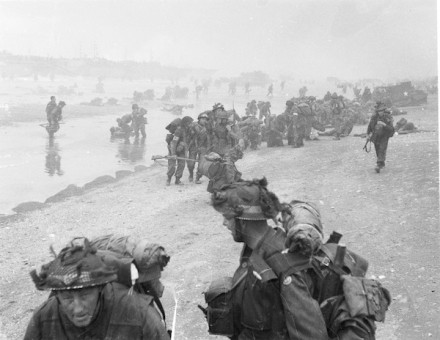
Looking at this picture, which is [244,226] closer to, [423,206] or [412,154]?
[423,206]

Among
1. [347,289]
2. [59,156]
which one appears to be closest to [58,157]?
[59,156]

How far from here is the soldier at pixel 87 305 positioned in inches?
85.5

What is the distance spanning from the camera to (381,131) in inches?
423

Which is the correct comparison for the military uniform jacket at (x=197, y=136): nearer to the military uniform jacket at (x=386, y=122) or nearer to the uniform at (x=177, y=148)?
the uniform at (x=177, y=148)

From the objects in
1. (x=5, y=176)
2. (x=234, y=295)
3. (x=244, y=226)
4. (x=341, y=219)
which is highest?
(x=244, y=226)

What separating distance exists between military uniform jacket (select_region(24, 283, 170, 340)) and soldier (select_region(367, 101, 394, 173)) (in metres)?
9.28

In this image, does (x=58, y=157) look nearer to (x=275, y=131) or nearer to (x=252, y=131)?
(x=252, y=131)

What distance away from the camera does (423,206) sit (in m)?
8.38

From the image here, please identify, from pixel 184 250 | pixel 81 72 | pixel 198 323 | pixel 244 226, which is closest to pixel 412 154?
pixel 184 250

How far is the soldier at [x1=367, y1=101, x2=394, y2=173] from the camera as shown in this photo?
10.8m

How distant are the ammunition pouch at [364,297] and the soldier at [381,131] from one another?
28.8ft

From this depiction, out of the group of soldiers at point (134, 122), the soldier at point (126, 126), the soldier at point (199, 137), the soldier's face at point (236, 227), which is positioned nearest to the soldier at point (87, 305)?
the soldier's face at point (236, 227)

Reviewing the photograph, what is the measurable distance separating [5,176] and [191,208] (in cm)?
730

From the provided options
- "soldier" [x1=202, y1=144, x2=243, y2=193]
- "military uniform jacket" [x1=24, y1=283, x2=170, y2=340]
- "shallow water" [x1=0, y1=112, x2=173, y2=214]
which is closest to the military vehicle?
"shallow water" [x1=0, y1=112, x2=173, y2=214]
